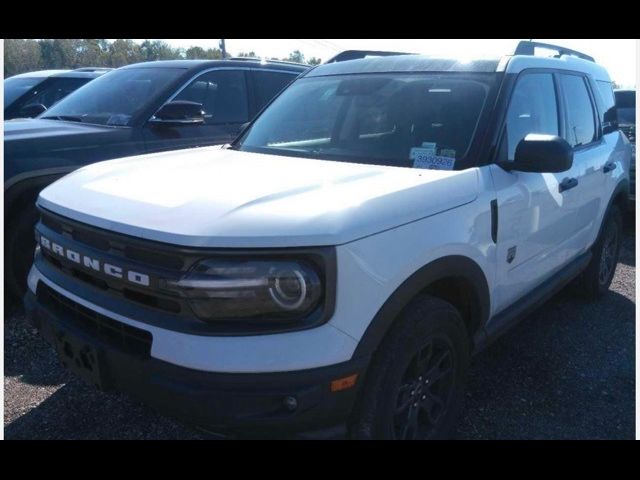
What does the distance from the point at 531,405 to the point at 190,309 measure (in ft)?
6.95

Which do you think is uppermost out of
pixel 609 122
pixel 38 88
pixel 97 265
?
pixel 38 88

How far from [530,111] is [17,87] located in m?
6.77

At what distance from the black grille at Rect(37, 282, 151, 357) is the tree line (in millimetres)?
28873

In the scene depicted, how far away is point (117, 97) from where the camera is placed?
198 inches

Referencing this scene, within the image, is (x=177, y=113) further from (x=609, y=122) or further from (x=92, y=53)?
(x=92, y=53)

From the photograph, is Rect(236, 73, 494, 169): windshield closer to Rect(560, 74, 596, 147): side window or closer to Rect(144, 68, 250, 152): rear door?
Rect(560, 74, 596, 147): side window

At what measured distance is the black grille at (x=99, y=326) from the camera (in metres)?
2.17

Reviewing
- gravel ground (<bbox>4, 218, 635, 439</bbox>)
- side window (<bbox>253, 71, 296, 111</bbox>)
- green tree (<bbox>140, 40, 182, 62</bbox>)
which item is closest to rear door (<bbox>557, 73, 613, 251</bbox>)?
gravel ground (<bbox>4, 218, 635, 439</bbox>)

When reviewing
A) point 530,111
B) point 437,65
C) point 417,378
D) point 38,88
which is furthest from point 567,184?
point 38,88

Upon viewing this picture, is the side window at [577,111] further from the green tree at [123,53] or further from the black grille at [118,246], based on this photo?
the green tree at [123,53]

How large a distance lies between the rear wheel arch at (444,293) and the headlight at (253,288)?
0.95 feet

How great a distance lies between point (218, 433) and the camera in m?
2.12

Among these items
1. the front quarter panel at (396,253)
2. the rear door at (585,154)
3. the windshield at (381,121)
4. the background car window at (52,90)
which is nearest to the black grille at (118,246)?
the front quarter panel at (396,253)

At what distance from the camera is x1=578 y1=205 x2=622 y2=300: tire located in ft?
15.1
